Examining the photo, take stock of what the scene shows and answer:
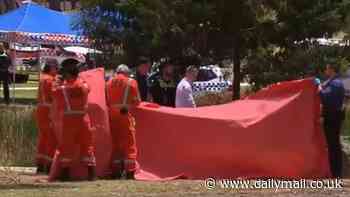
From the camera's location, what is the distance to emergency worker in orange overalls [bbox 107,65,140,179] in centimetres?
1202

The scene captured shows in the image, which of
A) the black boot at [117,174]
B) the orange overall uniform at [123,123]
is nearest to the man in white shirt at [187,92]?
the orange overall uniform at [123,123]

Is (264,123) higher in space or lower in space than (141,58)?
lower

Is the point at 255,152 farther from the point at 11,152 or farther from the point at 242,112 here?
the point at 11,152

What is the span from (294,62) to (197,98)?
13.7 ft

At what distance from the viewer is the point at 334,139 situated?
1220 centimetres

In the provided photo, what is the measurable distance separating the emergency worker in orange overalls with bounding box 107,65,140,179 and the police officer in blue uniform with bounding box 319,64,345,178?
2778mm

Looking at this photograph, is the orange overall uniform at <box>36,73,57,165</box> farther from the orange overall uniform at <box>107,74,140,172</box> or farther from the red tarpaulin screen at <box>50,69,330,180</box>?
the orange overall uniform at <box>107,74,140,172</box>

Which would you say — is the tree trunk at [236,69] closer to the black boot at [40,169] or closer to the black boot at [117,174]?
the black boot at [117,174]

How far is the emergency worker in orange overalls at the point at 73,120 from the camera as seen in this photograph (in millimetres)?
11641

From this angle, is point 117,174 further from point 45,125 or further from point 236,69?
point 236,69

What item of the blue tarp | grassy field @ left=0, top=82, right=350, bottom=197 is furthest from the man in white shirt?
the blue tarp

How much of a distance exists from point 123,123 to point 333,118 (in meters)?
3.08

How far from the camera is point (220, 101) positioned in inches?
766

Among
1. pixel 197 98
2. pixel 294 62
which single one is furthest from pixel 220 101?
pixel 294 62
